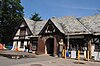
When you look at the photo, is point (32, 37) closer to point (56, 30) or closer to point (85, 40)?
point (56, 30)

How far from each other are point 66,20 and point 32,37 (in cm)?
709

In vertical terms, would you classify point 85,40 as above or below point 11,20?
below

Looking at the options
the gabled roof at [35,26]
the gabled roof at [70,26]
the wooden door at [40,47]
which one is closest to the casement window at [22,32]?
the gabled roof at [35,26]

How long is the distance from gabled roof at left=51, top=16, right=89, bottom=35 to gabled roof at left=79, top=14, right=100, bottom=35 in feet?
3.14

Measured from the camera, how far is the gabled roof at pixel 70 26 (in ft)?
92.6

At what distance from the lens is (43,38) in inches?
1256

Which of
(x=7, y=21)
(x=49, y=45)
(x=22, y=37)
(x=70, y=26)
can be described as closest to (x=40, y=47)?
(x=49, y=45)

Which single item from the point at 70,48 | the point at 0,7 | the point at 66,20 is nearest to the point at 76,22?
the point at 66,20

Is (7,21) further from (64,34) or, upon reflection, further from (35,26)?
(64,34)

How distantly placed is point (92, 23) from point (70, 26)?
12.1ft

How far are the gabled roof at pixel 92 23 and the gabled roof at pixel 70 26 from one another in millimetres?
956

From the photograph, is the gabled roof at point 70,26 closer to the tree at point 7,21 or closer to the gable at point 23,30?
the gable at point 23,30

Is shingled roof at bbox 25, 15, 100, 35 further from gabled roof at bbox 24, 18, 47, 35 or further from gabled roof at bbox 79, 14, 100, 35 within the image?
gabled roof at bbox 24, 18, 47, 35

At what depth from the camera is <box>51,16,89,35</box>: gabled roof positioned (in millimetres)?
28220
